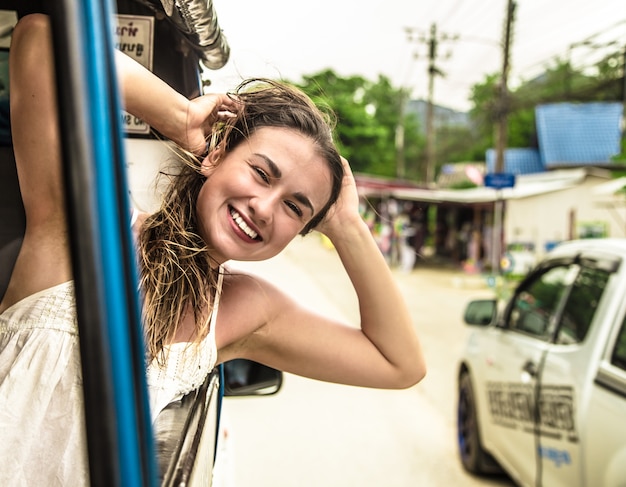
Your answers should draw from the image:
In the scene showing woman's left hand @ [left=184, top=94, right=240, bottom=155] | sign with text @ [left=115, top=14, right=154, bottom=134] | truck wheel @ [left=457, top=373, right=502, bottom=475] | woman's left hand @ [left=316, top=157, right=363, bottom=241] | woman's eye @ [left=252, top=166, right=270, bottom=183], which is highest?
sign with text @ [left=115, top=14, right=154, bottom=134]

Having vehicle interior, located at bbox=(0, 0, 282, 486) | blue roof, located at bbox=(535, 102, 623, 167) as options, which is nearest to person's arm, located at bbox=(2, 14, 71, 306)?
vehicle interior, located at bbox=(0, 0, 282, 486)

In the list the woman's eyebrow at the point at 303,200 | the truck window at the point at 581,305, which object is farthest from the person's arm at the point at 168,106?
the truck window at the point at 581,305

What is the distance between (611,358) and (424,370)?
143 centimetres

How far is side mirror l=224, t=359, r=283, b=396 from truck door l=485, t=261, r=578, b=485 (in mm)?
→ 1589

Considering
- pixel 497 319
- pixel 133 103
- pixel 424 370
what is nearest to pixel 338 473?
pixel 497 319

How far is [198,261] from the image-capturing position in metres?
1.22

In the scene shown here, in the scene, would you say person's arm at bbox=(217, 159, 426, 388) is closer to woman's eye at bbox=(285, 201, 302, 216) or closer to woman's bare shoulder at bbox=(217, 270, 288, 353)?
woman's bare shoulder at bbox=(217, 270, 288, 353)

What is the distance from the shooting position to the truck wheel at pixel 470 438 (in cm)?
411

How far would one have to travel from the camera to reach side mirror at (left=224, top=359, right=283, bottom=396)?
2.12 m

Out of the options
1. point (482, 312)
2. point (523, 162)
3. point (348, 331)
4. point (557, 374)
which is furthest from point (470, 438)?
point (523, 162)

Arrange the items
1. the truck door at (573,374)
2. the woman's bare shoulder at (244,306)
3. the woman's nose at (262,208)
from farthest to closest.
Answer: the truck door at (573,374)
the woman's bare shoulder at (244,306)
the woman's nose at (262,208)

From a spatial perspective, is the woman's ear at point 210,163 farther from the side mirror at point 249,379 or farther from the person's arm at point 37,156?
the side mirror at point 249,379

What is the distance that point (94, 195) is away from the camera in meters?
0.61

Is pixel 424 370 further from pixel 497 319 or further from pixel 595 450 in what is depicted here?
pixel 497 319
